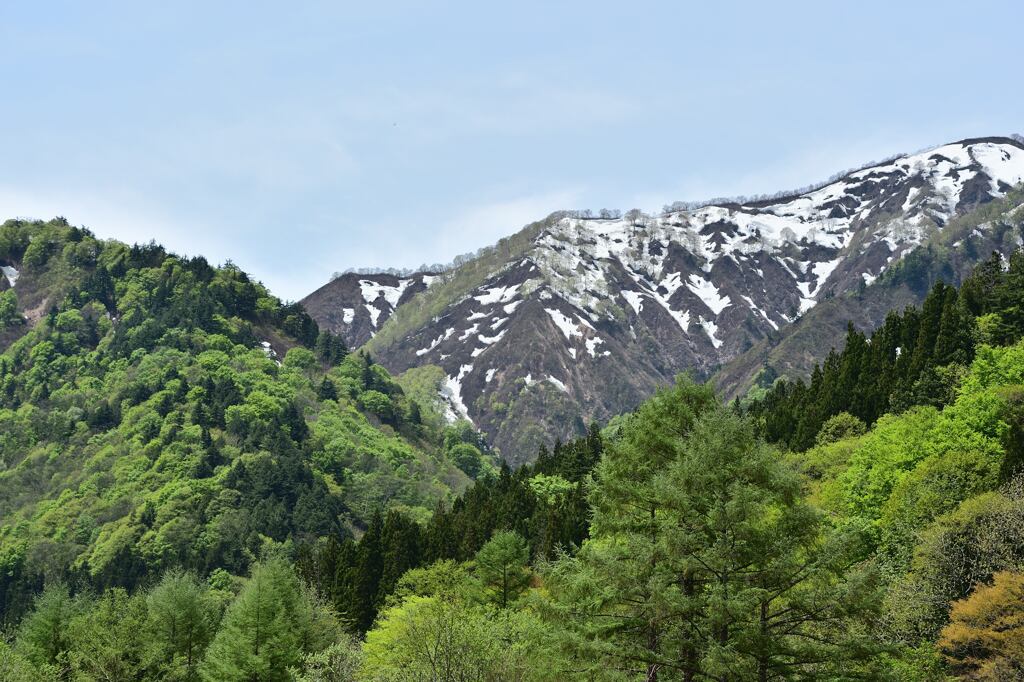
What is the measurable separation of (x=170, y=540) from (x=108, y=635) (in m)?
72.2

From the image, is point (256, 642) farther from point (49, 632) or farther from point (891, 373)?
point (891, 373)

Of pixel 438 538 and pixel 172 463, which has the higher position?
pixel 172 463

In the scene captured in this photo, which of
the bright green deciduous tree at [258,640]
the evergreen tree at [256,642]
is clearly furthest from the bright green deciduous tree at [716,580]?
the bright green deciduous tree at [258,640]

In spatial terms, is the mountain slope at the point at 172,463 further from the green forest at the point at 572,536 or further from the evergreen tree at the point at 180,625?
the evergreen tree at the point at 180,625

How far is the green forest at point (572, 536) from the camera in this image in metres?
26.4

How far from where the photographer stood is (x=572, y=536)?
7994cm

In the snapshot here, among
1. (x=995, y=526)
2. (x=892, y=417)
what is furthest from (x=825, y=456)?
(x=995, y=526)

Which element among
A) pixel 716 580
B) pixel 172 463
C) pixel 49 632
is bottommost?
pixel 49 632

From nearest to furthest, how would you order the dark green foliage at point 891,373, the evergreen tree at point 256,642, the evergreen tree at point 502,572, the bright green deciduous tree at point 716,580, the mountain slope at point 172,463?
the bright green deciduous tree at point 716,580 → the evergreen tree at point 256,642 → the evergreen tree at point 502,572 → the dark green foliage at point 891,373 → the mountain slope at point 172,463

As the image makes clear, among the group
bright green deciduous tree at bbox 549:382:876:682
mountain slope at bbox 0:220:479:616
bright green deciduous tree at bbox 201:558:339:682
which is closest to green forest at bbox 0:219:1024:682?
bright green deciduous tree at bbox 549:382:876:682

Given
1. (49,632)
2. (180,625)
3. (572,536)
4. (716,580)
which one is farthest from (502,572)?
(716,580)

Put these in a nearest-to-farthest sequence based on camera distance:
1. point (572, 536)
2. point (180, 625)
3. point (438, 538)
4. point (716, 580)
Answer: point (716, 580) < point (180, 625) < point (572, 536) < point (438, 538)

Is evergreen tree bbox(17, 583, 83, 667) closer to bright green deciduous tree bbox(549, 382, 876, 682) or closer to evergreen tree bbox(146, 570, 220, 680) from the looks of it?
evergreen tree bbox(146, 570, 220, 680)

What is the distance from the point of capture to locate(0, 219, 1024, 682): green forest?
26406 mm
